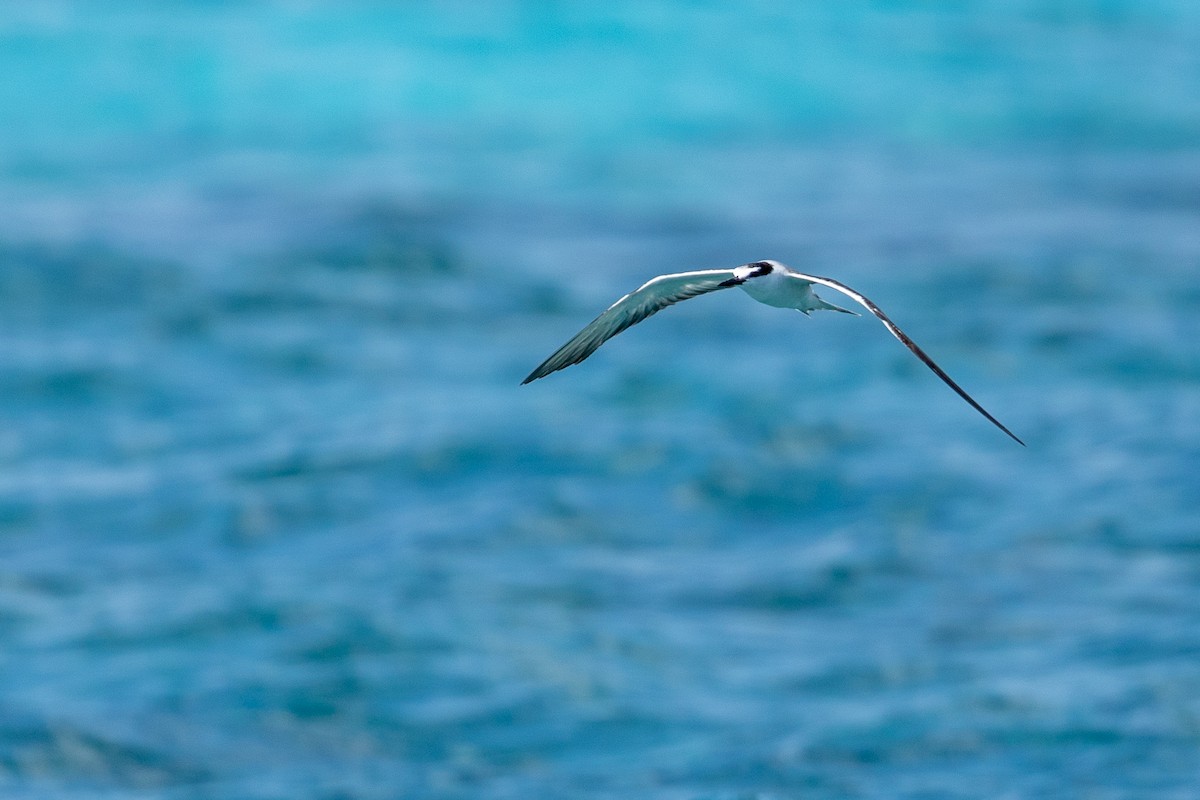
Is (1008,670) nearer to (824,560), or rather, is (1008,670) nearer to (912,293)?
(824,560)

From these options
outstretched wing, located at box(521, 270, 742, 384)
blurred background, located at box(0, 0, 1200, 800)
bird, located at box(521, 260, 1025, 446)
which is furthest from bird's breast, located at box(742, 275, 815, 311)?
blurred background, located at box(0, 0, 1200, 800)

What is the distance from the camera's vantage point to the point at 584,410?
16906mm

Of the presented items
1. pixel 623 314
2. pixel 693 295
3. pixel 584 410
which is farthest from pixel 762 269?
pixel 584 410

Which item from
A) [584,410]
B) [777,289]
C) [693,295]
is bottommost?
[584,410]

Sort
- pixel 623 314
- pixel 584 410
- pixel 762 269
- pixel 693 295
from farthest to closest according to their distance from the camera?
pixel 584 410 → pixel 623 314 → pixel 693 295 → pixel 762 269

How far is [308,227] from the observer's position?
20.2 metres

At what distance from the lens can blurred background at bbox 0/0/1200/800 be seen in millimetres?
11828

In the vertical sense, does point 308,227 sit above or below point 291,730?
above

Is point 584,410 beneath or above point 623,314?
beneath

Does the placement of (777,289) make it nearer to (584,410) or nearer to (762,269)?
(762,269)

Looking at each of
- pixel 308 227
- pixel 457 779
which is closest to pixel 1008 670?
pixel 457 779

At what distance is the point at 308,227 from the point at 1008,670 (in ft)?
35.6

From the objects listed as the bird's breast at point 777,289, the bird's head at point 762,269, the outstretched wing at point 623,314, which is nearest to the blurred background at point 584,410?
the outstretched wing at point 623,314

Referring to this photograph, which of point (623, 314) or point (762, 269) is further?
point (623, 314)
